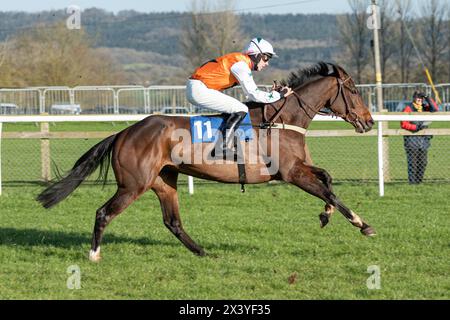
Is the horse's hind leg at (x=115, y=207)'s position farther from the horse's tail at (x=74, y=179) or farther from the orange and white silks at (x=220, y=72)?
the orange and white silks at (x=220, y=72)

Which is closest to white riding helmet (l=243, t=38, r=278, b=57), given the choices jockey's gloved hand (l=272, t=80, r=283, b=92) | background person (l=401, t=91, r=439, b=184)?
jockey's gloved hand (l=272, t=80, r=283, b=92)

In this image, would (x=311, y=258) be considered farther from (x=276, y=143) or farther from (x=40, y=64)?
(x=40, y=64)

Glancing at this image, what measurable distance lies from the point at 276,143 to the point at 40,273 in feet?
8.61

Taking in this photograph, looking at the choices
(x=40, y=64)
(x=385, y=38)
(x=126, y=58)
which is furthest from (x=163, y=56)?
(x=40, y=64)

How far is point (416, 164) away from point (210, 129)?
733 cm

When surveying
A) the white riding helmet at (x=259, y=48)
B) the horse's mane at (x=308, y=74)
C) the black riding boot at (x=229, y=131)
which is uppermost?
the white riding helmet at (x=259, y=48)

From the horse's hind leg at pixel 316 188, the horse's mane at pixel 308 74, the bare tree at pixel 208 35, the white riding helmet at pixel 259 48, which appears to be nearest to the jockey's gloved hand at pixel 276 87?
the horse's mane at pixel 308 74

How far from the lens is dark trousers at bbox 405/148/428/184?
1461 centimetres

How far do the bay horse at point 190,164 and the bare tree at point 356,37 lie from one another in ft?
187

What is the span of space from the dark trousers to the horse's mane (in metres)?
6.09

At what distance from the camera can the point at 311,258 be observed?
8000 millimetres

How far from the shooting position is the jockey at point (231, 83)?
821 centimetres

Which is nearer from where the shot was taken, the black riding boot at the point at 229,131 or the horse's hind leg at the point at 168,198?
the black riding boot at the point at 229,131
